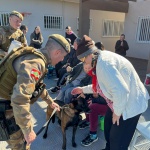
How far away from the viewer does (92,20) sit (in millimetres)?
11102

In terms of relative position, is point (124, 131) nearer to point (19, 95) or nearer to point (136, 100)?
point (136, 100)

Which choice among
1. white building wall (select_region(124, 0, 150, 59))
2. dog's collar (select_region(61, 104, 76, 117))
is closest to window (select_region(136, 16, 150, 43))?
white building wall (select_region(124, 0, 150, 59))

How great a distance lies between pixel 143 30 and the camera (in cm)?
955

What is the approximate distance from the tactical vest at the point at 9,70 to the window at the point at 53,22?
28.4ft

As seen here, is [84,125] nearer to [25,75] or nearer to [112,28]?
[25,75]

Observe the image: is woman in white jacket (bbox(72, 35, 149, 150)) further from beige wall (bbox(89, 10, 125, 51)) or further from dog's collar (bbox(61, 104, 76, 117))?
beige wall (bbox(89, 10, 125, 51))

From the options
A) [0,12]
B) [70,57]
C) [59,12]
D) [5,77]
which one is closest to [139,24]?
[59,12]

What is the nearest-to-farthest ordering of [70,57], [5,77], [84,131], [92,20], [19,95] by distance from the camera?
1. [19,95]
2. [5,77]
3. [84,131]
4. [70,57]
5. [92,20]

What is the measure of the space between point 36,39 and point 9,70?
568 centimetres

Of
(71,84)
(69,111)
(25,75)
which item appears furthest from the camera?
(71,84)

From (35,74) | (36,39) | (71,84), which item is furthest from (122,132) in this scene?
(36,39)

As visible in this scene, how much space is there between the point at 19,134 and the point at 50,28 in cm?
873

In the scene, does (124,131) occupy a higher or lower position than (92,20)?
lower

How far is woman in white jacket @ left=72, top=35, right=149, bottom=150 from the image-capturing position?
4.71 ft
